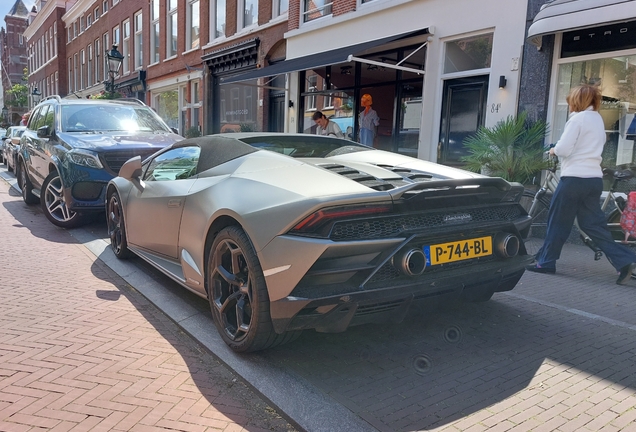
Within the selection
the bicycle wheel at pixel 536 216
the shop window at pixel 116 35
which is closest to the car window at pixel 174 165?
the bicycle wheel at pixel 536 216

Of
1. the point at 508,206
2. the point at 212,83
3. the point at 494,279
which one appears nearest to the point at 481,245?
the point at 494,279

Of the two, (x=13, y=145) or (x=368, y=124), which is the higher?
(x=368, y=124)

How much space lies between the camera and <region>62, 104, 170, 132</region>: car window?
7.72 metres

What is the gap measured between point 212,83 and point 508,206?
18093 millimetres

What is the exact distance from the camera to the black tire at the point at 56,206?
706 centimetres

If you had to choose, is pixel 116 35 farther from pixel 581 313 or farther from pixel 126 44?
pixel 581 313

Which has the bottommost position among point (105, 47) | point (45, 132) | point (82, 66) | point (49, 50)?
point (45, 132)

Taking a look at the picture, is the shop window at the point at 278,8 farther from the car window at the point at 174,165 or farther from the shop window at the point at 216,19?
the car window at the point at 174,165

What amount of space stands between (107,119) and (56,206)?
1.65 m

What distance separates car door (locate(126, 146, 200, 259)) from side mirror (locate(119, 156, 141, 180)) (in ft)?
0.28

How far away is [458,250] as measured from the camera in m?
2.99

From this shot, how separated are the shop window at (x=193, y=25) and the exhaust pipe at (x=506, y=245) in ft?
63.9

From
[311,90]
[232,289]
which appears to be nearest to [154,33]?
[311,90]

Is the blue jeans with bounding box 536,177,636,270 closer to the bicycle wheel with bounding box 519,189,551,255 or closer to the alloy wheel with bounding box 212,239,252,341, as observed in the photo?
the bicycle wheel with bounding box 519,189,551,255
